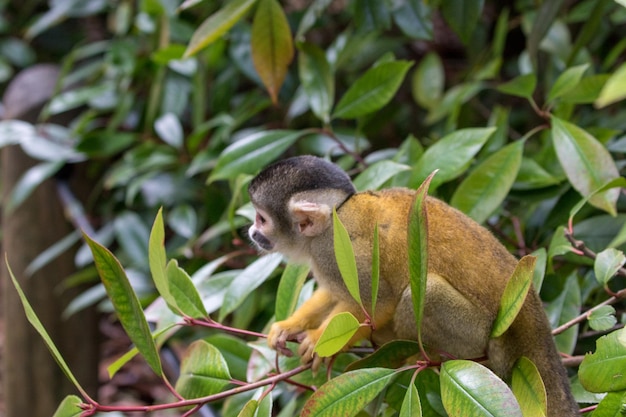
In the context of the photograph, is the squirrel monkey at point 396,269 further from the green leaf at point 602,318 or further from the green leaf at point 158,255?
the green leaf at point 158,255

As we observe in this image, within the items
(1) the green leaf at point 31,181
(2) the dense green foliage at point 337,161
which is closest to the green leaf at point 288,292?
(2) the dense green foliage at point 337,161

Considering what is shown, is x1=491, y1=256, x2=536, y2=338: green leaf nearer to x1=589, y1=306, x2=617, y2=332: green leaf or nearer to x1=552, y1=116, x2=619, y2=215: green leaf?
x1=589, y1=306, x2=617, y2=332: green leaf

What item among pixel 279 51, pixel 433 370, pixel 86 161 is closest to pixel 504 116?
pixel 279 51

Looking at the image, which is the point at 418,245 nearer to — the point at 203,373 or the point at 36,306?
the point at 203,373

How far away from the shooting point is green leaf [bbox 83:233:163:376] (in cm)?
108

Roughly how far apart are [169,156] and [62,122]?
3.00 ft

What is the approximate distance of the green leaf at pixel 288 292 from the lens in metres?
1.44

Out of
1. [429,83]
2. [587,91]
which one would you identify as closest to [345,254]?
[587,91]

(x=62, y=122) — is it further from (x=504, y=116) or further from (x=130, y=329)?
(x=130, y=329)

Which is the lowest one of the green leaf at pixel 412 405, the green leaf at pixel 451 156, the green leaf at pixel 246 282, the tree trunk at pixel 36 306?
the tree trunk at pixel 36 306

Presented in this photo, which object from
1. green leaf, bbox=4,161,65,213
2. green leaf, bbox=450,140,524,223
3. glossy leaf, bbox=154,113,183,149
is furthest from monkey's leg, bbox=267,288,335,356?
green leaf, bbox=4,161,65,213

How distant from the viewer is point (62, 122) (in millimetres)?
3234

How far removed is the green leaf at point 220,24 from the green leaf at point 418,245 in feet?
2.59

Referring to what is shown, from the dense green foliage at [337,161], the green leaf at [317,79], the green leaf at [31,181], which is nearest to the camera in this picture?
the dense green foliage at [337,161]
